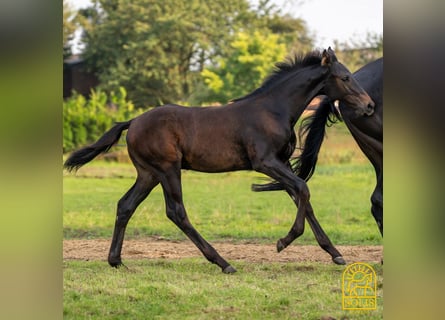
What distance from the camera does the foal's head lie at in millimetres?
6906

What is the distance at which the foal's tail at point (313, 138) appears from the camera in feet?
26.0

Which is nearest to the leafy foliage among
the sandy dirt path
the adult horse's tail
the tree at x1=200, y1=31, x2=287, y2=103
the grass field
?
the tree at x1=200, y1=31, x2=287, y2=103

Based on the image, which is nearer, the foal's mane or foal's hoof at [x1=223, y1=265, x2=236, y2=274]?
foal's hoof at [x1=223, y1=265, x2=236, y2=274]

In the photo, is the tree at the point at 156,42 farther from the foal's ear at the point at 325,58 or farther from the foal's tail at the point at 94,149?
the foal's ear at the point at 325,58

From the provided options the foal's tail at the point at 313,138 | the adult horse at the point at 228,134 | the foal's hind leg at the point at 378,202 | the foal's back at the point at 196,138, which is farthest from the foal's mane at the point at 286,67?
the foal's hind leg at the point at 378,202

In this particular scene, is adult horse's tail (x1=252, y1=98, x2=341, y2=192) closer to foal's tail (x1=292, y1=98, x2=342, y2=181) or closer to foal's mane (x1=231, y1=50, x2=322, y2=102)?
foal's tail (x1=292, y1=98, x2=342, y2=181)

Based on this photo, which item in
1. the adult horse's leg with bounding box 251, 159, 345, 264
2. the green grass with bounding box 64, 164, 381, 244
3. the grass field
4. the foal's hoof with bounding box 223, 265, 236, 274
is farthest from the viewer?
the green grass with bounding box 64, 164, 381, 244

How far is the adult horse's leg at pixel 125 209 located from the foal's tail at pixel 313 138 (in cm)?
164

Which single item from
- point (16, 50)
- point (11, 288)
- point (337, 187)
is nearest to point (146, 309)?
point (11, 288)

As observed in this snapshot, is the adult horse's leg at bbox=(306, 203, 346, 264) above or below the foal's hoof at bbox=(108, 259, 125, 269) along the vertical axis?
above

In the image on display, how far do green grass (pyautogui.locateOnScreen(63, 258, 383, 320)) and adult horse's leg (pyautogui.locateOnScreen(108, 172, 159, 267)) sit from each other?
0.48 feet

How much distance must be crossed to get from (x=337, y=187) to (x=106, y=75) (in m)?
19.1

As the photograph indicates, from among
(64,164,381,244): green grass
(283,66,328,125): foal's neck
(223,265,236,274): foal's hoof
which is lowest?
(64,164,381,244): green grass

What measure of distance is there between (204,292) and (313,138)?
2707mm
